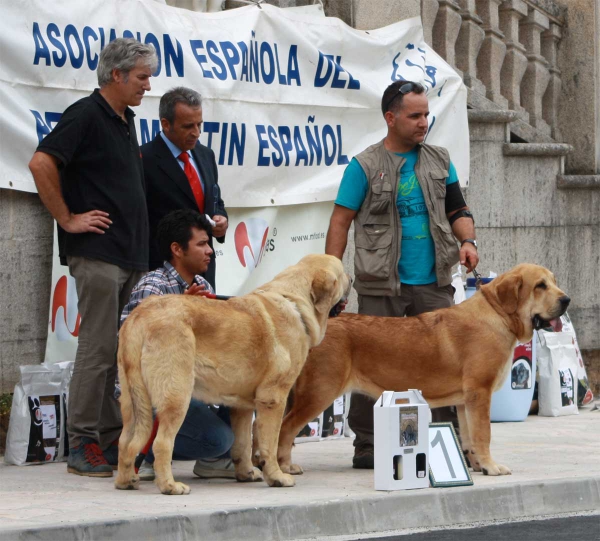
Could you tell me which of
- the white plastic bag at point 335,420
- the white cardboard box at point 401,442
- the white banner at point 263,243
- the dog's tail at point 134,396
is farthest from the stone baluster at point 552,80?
the dog's tail at point 134,396

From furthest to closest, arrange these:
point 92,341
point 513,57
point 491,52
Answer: point 513,57, point 491,52, point 92,341

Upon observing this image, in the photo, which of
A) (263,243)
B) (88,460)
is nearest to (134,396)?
(88,460)

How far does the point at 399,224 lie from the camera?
7648 mm

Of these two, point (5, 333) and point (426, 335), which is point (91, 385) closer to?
point (5, 333)

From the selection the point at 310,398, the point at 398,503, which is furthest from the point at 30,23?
the point at 398,503

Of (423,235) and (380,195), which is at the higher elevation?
(380,195)

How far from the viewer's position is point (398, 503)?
6422 mm

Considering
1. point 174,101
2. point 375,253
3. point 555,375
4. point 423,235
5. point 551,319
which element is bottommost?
point 555,375

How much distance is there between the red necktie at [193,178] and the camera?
771 centimetres

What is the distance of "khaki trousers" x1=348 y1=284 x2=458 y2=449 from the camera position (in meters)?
7.75

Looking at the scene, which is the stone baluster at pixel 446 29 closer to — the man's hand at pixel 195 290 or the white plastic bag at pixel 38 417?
the white plastic bag at pixel 38 417

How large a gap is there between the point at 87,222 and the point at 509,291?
2478mm

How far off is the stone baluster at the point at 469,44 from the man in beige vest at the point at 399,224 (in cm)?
429

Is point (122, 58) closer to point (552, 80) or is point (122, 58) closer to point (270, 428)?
point (270, 428)
